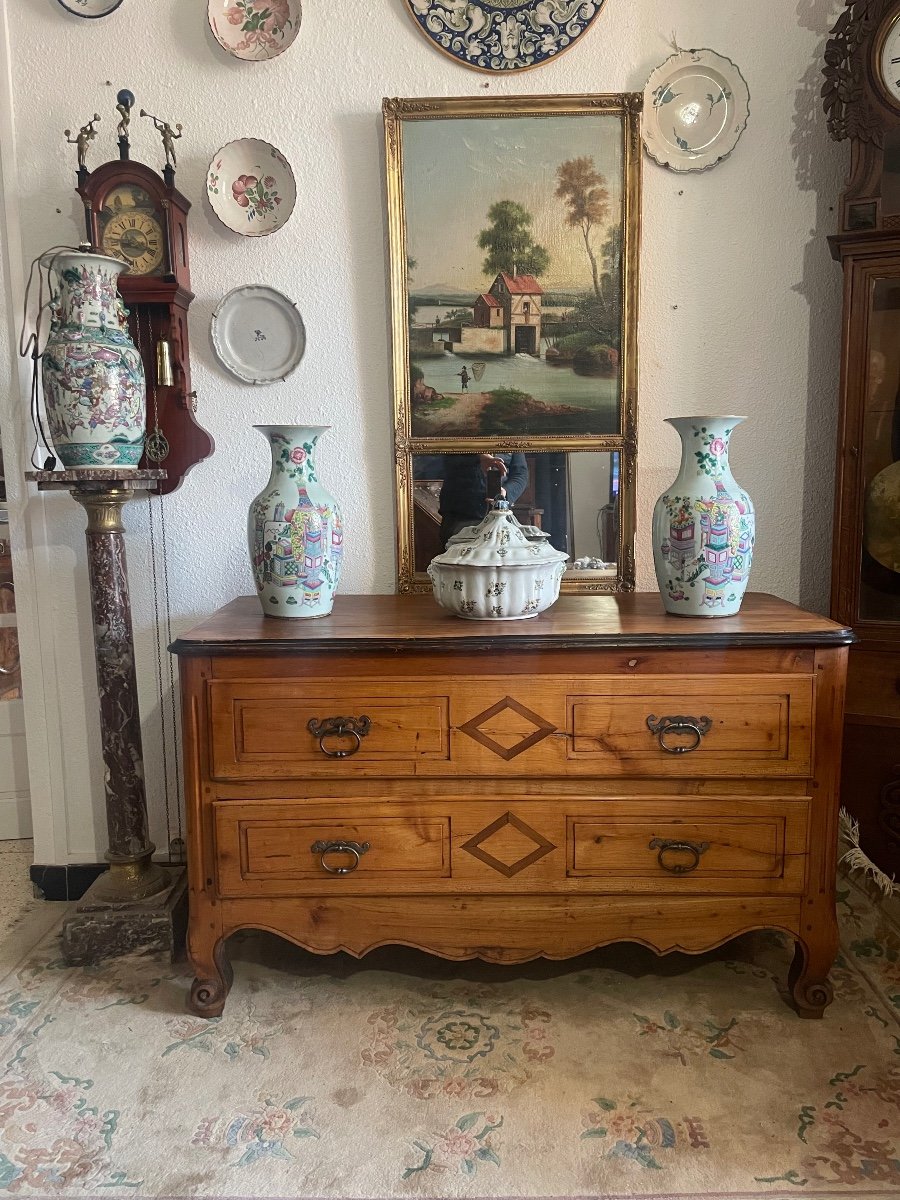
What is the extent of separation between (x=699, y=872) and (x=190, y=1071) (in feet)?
3.62

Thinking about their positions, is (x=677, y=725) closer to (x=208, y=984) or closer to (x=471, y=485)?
(x=471, y=485)

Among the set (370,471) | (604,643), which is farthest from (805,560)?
(370,471)

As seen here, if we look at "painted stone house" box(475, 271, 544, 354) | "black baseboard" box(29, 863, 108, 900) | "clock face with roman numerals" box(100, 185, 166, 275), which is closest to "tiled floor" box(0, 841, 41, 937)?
"black baseboard" box(29, 863, 108, 900)

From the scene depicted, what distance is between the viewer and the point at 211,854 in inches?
73.0

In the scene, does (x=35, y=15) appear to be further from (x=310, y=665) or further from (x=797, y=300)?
(x=797, y=300)

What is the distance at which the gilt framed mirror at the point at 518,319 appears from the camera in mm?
2197

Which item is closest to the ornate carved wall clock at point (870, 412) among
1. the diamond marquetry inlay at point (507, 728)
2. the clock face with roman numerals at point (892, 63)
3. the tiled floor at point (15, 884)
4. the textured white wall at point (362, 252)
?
the clock face with roman numerals at point (892, 63)

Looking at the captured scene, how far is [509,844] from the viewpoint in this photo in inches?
72.2

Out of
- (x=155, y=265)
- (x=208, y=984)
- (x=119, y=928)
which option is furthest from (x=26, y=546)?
(x=208, y=984)

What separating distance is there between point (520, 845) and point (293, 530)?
0.83 metres

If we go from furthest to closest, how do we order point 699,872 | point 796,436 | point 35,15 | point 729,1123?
point 796,436, point 35,15, point 699,872, point 729,1123

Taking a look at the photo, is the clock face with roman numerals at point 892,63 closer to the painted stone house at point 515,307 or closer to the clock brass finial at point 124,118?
the painted stone house at point 515,307

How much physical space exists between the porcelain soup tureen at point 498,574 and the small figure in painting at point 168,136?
3.96ft

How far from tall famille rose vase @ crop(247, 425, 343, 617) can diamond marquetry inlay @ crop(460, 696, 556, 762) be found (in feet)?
1.53
